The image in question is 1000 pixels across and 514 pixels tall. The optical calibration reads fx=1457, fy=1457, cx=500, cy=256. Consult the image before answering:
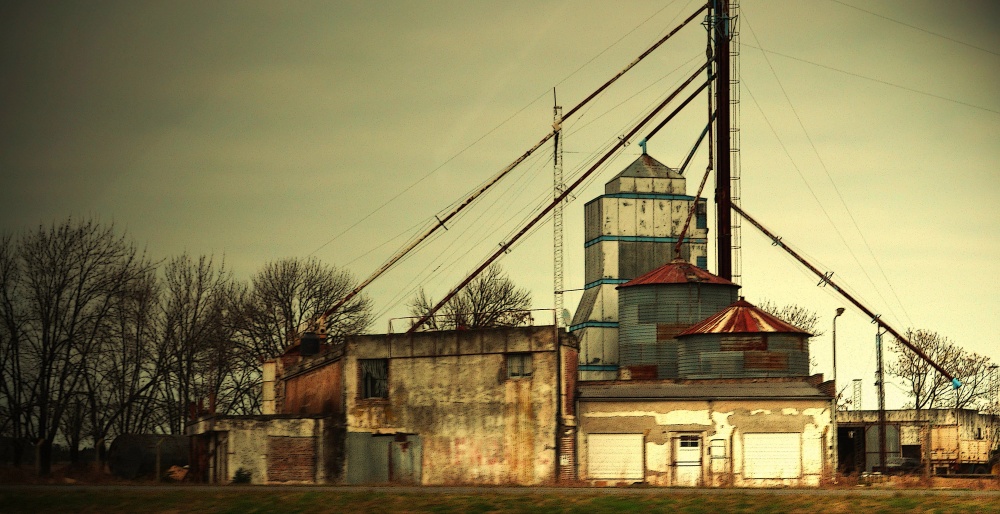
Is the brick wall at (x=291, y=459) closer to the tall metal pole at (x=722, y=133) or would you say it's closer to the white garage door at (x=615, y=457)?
the white garage door at (x=615, y=457)

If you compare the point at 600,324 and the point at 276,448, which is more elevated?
the point at 600,324

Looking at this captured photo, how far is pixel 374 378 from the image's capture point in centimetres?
5225

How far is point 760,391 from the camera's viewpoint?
52562 millimetres

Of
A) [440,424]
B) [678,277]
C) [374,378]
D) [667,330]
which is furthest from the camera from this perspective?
[678,277]

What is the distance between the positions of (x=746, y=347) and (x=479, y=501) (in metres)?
22.2

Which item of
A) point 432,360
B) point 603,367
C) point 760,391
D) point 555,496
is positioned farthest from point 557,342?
point 603,367

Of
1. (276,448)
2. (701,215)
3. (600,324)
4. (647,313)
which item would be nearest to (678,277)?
(647,313)

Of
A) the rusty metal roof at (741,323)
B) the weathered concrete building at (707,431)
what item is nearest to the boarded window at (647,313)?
the rusty metal roof at (741,323)

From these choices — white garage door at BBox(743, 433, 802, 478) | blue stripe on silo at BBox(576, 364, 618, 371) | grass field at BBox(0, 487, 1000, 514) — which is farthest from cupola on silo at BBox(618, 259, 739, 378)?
grass field at BBox(0, 487, 1000, 514)

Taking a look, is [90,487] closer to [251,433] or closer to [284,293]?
[251,433]

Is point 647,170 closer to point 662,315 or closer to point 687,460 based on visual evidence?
point 662,315

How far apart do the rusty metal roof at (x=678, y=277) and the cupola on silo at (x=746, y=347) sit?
5.74m

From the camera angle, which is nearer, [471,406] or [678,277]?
[471,406]

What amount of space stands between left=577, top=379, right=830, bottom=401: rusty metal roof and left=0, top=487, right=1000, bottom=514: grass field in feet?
32.2
